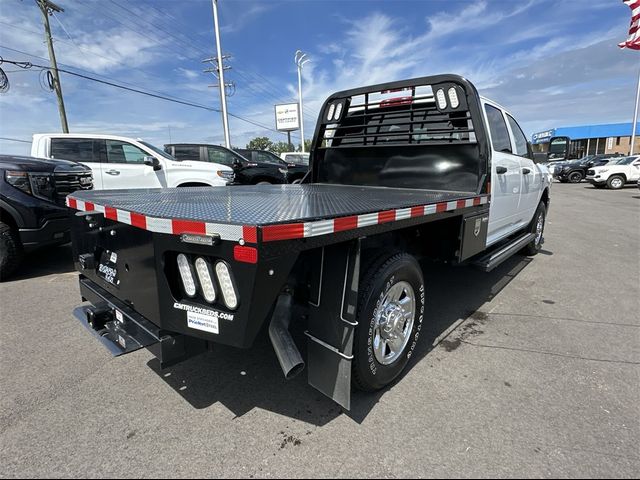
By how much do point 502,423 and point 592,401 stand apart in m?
0.73

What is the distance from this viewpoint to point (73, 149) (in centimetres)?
720

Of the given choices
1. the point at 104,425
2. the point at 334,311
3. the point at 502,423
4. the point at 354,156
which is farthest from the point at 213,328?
the point at 354,156

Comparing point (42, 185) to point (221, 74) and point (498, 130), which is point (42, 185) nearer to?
point (498, 130)

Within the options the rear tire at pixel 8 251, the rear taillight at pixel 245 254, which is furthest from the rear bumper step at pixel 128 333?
the rear tire at pixel 8 251

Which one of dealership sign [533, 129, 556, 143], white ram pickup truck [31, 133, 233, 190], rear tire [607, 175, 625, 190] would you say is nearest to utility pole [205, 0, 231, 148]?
white ram pickup truck [31, 133, 233, 190]

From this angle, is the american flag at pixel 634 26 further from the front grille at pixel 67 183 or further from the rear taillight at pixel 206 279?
the rear taillight at pixel 206 279

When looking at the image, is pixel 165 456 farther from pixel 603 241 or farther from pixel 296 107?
pixel 296 107

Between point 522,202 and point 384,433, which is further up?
point 522,202

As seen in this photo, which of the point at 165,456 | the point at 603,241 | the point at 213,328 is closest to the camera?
the point at 213,328

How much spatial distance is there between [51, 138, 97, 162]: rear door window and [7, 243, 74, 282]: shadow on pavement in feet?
5.75

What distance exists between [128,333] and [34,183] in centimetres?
381

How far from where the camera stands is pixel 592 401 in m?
2.49

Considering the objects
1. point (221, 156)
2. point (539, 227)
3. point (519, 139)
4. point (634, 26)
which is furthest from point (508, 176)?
point (634, 26)

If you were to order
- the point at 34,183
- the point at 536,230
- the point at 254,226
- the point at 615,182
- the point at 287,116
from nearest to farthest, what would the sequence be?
the point at 254,226, the point at 34,183, the point at 536,230, the point at 615,182, the point at 287,116
